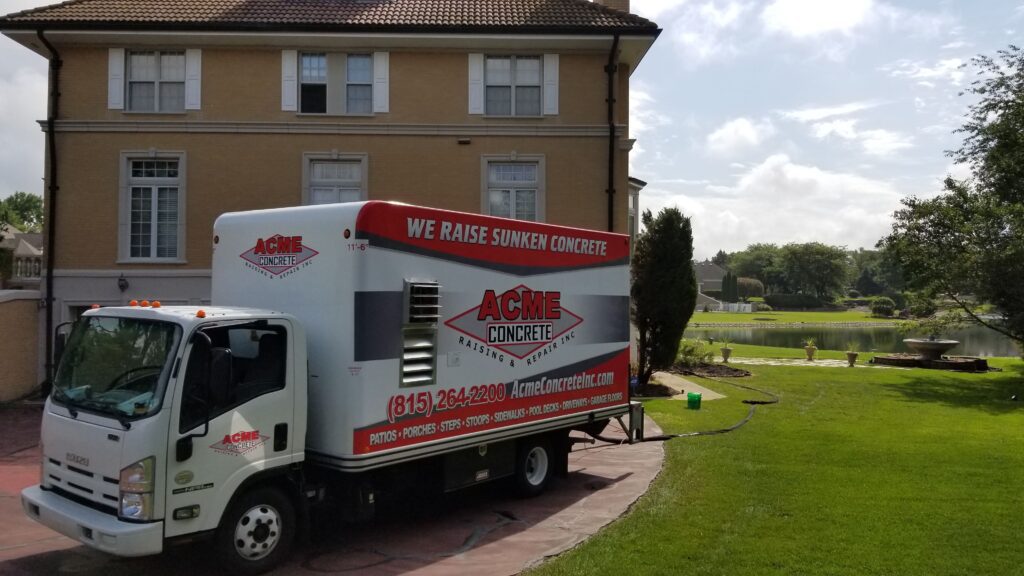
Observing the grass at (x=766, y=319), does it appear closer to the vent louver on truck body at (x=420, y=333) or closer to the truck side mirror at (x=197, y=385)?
the vent louver on truck body at (x=420, y=333)

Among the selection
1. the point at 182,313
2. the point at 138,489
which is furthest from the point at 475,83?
the point at 138,489

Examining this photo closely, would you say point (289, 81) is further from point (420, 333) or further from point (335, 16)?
point (420, 333)

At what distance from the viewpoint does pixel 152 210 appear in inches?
717

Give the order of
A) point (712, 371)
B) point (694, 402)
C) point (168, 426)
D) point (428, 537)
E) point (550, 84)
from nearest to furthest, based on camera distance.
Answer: point (168, 426), point (428, 537), point (694, 402), point (550, 84), point (712, 371)

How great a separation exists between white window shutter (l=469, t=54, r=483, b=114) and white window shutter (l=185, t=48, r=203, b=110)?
656 centimetres

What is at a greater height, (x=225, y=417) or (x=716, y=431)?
(x=225, y=417)

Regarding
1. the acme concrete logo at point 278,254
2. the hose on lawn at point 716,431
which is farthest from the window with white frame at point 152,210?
the hose on lawn at point 716,431

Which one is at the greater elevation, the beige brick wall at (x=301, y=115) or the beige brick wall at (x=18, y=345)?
the beige brick wall at (x=301, y=115)

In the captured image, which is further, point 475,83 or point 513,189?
point 513,189

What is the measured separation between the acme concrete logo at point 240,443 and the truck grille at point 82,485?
2.70 feet

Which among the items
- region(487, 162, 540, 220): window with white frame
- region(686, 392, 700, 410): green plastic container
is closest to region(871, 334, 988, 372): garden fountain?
region(686, 392, 700, 410): green plastic container

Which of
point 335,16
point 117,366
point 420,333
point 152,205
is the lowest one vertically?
point 117,366

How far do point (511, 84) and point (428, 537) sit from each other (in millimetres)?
13165

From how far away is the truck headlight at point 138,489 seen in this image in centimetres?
588
